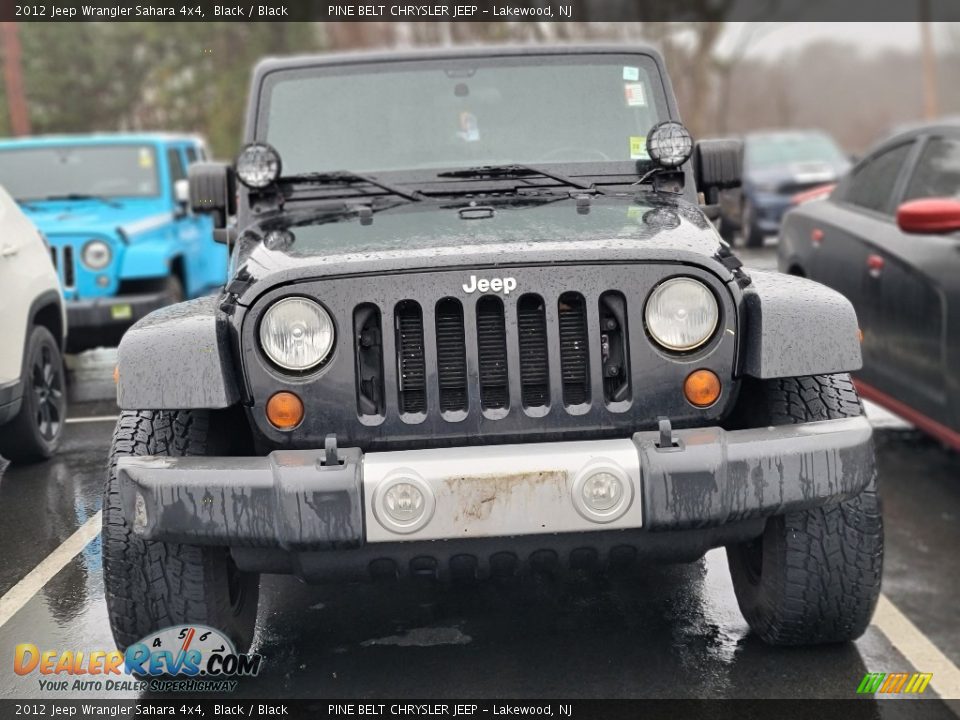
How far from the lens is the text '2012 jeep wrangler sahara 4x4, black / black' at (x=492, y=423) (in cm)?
295

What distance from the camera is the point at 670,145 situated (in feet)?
14.0

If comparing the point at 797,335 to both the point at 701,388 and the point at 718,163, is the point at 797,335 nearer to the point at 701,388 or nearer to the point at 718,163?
the point at 701,388

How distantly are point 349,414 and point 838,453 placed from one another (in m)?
1.27

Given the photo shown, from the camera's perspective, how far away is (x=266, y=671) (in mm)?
3582

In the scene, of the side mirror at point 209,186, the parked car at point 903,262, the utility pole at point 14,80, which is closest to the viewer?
the side mirror at point 209,186

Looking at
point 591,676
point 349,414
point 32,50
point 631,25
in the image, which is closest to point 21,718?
point 349,414

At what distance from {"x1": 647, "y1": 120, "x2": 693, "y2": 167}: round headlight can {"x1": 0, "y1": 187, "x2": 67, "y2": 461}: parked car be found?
2918mm

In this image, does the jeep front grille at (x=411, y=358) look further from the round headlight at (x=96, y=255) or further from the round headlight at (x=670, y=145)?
the round headlight at (x=96, y=255)

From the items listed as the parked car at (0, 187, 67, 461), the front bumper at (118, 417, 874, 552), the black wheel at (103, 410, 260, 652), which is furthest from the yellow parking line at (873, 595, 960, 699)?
the parked car at (0, 187, 67, 461)

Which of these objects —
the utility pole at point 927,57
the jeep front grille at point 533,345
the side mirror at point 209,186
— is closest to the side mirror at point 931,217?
the jeep front grille at point 533,345

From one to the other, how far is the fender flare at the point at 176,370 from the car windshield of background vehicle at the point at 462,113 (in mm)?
1395

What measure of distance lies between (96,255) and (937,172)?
552 centimetres

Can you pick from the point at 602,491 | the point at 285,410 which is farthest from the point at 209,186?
the point at 602,491

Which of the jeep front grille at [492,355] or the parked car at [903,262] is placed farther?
the parked car at [903,262]
